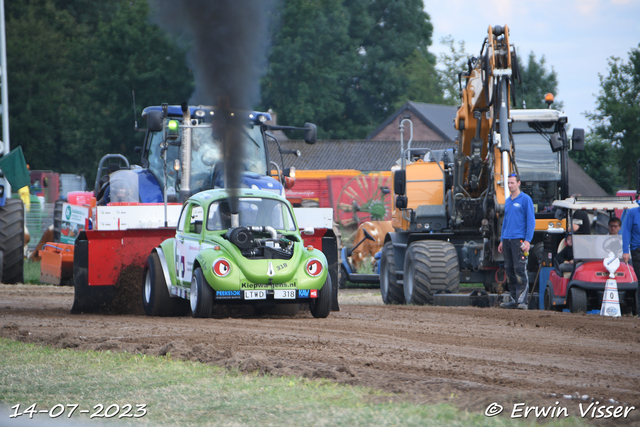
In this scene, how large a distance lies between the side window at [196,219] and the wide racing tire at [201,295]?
2.51 feet

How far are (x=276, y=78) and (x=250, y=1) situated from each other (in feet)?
155

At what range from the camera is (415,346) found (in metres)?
9.30

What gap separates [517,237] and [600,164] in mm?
36607

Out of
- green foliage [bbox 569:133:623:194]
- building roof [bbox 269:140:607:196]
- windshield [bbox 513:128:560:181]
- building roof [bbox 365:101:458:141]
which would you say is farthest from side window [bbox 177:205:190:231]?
building roof [bbox 365:101:458:141]

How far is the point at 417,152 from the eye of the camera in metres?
20.6

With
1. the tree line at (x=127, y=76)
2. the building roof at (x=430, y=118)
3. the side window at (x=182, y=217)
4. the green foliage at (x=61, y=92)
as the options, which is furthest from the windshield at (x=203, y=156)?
the building roof at (x=430, y=118)

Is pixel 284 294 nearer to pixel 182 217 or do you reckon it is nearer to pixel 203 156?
pixel 182 217

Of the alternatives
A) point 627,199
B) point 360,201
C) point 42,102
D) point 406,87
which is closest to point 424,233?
point 627,199

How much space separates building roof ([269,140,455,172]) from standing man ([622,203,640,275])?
48382 millimetres

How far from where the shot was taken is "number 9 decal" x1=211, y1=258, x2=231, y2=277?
11352 mm

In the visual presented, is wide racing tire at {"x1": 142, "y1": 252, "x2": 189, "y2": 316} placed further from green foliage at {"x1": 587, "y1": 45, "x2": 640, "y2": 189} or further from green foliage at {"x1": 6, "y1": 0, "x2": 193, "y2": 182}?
green foliage at {"x1": 6, "y1": 0, "x2": 193, "y2": 182}

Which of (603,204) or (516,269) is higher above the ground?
(603,204)

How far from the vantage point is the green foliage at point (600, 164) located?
47562 mm

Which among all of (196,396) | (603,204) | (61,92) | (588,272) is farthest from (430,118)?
(196,396)
